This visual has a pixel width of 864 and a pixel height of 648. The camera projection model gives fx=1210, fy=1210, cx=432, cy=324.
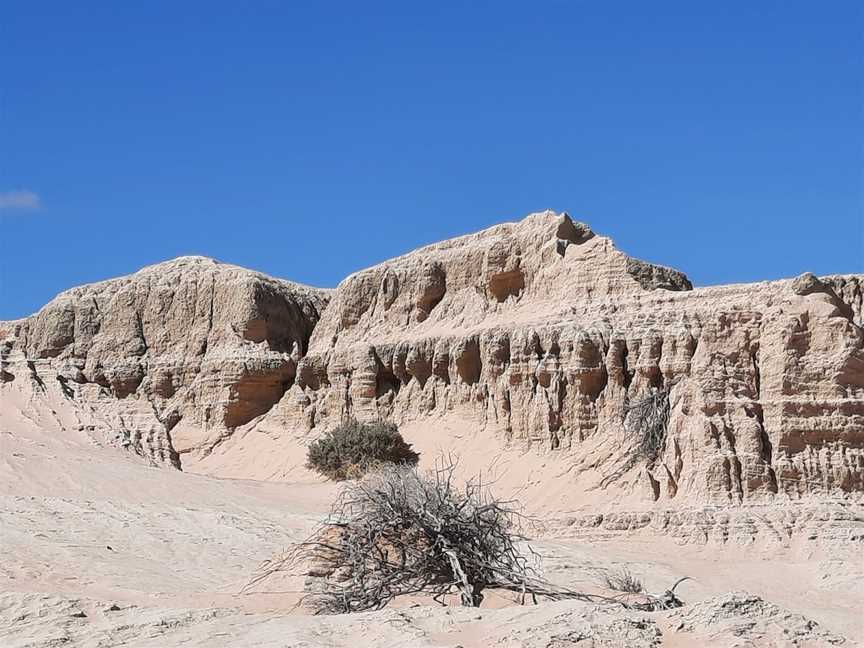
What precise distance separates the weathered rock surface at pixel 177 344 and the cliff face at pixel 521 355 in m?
0.07

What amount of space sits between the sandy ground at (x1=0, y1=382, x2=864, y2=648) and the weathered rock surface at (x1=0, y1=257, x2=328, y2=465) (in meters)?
2.14

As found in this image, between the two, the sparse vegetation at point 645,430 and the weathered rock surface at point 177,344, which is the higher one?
the weathered rock surface at point 177,344

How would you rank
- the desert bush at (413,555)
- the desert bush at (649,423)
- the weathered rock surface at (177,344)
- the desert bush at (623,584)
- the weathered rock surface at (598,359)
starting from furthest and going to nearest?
the weathered rock surface at (177,344)
the desert bush at (649,423)
the weathered rock surface at (598,359)
the desert bush at (623,584)
the desert bush at (413,555)

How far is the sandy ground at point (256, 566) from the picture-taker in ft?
29.6

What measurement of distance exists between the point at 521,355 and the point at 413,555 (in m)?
14.1

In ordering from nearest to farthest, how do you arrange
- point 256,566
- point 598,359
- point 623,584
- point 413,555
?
point 413,555 → point 623,584 → point 256,566 → point 598,359

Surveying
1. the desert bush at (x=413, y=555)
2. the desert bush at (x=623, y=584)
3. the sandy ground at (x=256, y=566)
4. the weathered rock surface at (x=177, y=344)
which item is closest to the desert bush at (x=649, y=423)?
the sandy ground at (x=256, y=566)

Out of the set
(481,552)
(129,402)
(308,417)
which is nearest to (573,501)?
(481,552)

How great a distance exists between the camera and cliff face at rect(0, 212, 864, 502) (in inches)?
821

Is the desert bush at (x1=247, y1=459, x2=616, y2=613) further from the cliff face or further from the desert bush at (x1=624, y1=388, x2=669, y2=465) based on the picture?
A: the desert bush at (x1=624, y1=388, x2=669, y2=465)

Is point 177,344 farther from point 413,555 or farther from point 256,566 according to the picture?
point 413,555

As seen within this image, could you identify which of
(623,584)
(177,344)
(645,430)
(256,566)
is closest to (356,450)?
(645,430)

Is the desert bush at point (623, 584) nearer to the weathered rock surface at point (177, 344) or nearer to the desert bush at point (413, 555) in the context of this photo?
the desert bush at point (413, 555)

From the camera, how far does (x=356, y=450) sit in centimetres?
2853
